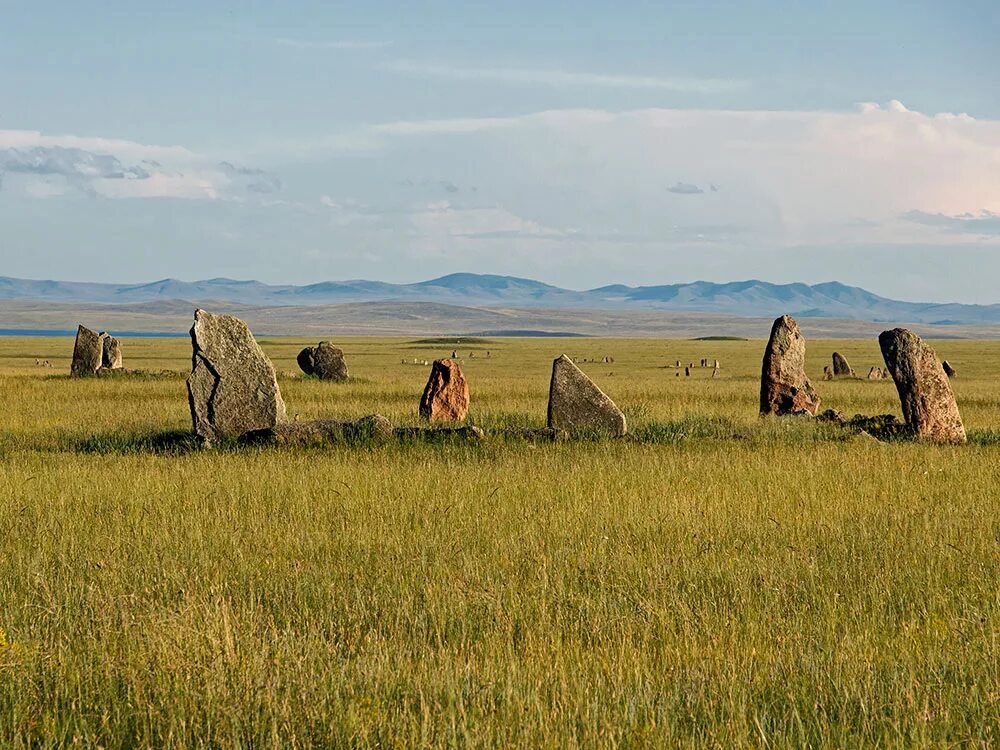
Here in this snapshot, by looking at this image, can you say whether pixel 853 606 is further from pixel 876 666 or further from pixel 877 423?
pixel 877 423

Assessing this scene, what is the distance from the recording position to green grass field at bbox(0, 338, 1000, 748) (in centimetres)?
592

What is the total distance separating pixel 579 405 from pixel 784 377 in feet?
24.6

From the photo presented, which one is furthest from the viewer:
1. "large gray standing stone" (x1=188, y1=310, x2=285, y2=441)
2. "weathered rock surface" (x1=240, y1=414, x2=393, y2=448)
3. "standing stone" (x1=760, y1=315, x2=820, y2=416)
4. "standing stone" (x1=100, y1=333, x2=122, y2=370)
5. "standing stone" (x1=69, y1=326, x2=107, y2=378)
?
"standing stone" (x1=100, y1=333, x2=122, y2=370)

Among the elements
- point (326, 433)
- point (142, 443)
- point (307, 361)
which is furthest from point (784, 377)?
point (307, 361)

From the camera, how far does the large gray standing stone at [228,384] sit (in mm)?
19344

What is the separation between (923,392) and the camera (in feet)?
67.2

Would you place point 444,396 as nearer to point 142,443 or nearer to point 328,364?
point 142,443

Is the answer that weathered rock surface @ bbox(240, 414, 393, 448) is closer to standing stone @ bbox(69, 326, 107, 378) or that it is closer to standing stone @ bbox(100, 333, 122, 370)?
standing stone @ bbox(69, 326, 107, 378)

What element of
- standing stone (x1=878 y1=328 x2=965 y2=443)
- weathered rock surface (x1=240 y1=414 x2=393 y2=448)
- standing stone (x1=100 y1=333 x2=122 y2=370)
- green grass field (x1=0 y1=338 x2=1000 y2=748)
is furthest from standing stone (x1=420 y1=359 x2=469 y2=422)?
standing stone (x1=100 y1=333 x2=122 y2=370)

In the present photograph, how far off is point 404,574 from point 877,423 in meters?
14.4

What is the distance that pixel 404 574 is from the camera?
9.29 m

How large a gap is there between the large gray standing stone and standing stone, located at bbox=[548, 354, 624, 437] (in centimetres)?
457

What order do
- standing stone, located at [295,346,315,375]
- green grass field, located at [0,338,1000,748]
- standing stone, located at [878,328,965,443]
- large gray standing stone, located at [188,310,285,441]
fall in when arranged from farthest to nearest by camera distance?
standing stone, located at [295,346,315,375] < standing stone, located at [878,328,965,443] < large gray standing stone, located at [188,310,285,441] < green grass field, located at [0,338,1000,748]

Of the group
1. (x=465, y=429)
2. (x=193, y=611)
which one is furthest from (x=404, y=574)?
(x=465, y=429)
